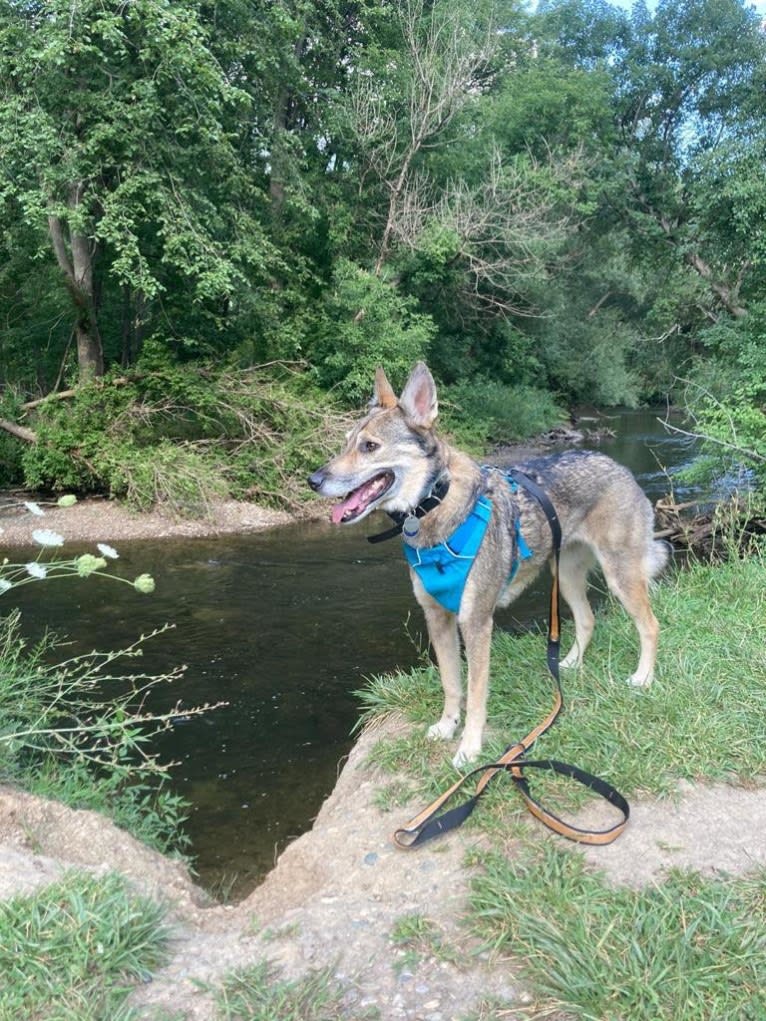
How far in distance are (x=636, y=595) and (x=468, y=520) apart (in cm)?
153

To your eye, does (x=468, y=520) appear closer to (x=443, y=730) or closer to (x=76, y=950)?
(x=443, y=730)

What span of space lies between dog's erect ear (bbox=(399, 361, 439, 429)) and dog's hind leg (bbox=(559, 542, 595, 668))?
1928 millimetres

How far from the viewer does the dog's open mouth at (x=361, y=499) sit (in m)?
4.10

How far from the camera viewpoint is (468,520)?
4402 millimetres

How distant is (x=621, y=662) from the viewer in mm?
5465

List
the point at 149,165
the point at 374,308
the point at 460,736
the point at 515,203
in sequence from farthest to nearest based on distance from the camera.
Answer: the point at 515,203, the point at 374,308, the point at 149,165, the point at 460,736

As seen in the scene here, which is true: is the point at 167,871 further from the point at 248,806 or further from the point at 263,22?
the point at 263,22

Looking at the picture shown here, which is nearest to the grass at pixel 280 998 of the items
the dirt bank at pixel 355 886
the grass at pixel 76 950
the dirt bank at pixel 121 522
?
the dirt bank at pixel 355 886

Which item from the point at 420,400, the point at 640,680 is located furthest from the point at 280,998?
the point at 640,680

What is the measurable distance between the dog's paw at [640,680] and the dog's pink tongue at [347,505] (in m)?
2.21

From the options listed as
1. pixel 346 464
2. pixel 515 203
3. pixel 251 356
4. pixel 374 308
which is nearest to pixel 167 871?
pixel 346 464

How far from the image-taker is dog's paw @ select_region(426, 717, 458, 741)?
15.2ft

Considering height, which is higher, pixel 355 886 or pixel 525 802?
pixel 525 802

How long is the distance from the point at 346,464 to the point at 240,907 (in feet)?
7.62
